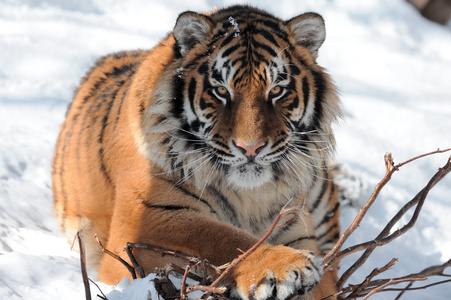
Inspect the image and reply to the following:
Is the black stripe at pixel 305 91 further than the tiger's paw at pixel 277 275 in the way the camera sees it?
Yes

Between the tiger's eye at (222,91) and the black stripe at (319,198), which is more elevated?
the tiger's eye at (222,91)

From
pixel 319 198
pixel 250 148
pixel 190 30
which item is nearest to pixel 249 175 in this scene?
pixel 250 148

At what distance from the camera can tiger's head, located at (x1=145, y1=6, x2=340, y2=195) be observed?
1.65 m

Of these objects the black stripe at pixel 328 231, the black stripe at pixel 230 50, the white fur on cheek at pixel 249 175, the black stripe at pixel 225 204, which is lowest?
the black stripe at pixel 328 231

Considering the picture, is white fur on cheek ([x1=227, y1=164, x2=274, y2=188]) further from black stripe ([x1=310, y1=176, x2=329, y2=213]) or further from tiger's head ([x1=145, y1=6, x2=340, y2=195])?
black stripe ([x1=310, y1=176, x2=329, y2=213])

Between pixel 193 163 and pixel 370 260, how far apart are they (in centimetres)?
126

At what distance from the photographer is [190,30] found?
1.76m

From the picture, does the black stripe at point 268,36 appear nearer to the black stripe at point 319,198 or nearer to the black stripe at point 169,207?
the black stripe at point 169,207

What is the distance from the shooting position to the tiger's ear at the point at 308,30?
1816mm

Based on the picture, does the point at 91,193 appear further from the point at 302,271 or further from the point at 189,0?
the point at 189,0

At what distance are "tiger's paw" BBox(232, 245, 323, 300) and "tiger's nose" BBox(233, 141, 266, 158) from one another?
32cm

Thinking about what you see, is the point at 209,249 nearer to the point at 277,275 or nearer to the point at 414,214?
the point at 277,275

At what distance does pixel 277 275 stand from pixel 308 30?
34.6 inches

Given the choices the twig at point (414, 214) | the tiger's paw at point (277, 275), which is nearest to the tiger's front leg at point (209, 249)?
the tiger's paw at point (277, 275)
